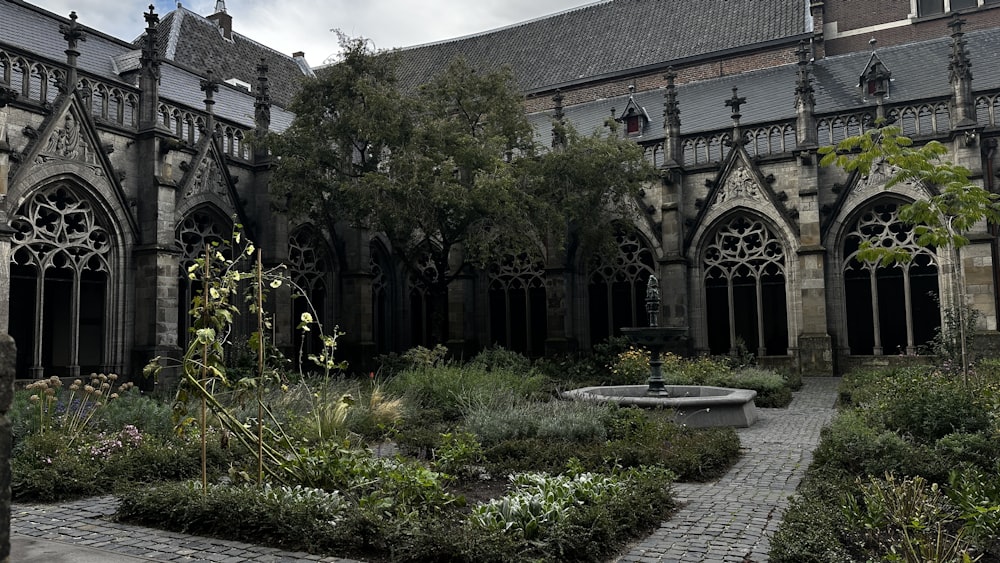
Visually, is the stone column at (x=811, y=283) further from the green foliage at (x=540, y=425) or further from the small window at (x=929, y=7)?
the small window at (x=929, y=7)

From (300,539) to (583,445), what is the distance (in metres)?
3.92

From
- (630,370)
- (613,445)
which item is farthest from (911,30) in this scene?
(613,445)

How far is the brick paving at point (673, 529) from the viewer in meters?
4.75

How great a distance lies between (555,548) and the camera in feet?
15.2

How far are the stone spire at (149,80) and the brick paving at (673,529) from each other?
12051 mm

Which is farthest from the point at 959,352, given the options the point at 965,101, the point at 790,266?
the point at 965,101

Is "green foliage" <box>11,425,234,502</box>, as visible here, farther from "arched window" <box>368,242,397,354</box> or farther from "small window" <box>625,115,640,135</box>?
"small window" <box>625,115,640,135</box>

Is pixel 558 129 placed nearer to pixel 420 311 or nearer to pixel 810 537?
pixel 420 311

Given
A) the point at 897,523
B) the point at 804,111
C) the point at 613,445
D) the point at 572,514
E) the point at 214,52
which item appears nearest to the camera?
the point at 897,523

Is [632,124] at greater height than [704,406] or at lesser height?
greater

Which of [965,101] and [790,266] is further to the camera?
[790,266]

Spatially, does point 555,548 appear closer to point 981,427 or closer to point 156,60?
point 981,427

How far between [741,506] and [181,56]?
2339 cm

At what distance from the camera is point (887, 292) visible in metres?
18.8
